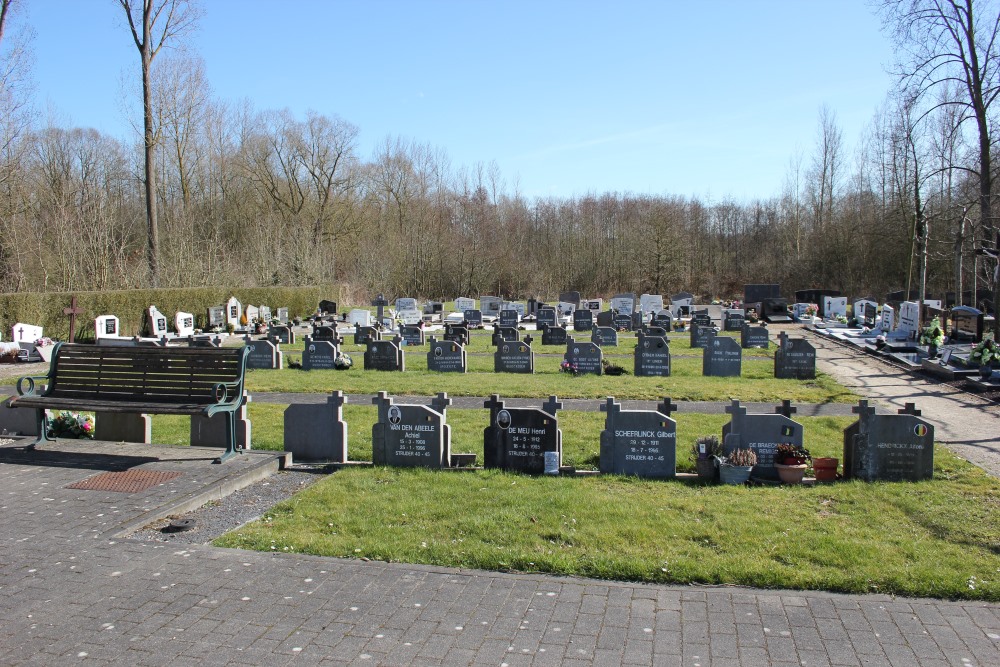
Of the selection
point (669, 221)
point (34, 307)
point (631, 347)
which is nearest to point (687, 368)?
point (631, 347)

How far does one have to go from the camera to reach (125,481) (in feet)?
24.1

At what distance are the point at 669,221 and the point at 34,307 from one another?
154ft

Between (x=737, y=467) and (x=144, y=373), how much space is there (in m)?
6.85

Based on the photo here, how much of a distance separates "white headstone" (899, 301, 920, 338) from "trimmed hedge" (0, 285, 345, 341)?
2603cm

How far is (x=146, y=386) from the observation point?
880 cm

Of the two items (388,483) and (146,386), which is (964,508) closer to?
(388,483)

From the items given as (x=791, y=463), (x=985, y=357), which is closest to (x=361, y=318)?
(x=985, y=357)

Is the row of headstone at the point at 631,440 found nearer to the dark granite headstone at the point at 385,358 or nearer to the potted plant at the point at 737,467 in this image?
the potted plant at the point at 737,467

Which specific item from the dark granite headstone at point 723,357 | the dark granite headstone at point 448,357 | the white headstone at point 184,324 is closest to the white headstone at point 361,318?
the white headstone at point 184,324

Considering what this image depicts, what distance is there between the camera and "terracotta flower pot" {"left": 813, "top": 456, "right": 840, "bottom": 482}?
7.71m

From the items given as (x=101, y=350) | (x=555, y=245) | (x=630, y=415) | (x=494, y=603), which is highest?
(x=555, y=245)

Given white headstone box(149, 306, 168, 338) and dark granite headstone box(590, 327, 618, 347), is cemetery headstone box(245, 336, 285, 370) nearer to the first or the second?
dark granite headstone box(590, 327, 618, 347)

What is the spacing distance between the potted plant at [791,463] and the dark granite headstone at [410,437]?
354cm

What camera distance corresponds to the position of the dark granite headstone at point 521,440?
26.2 feet
